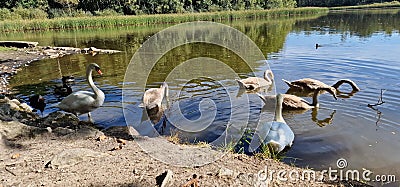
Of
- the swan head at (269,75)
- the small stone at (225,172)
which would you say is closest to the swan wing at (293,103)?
the swan head at (269,75)

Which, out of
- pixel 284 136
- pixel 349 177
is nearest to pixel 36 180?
pixel 284 136

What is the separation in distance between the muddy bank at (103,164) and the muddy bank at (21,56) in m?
7.66

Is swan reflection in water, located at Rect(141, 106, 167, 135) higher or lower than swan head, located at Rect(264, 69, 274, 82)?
lower

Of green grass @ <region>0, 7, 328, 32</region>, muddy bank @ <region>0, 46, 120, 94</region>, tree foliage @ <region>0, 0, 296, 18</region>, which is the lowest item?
muddy bank @ <region>0, 46, 120, 94</region>

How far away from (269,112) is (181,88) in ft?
11.9

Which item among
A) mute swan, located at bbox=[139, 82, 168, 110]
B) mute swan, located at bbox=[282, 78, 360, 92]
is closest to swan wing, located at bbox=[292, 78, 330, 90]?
mute swan, located at bbox=[282, 78, 360, 92]

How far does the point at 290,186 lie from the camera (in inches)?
159

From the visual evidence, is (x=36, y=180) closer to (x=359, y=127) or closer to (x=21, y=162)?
(x=21, y=162)

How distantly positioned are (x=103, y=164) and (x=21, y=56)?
61.0ft

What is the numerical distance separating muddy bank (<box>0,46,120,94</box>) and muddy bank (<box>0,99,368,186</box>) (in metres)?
7.66

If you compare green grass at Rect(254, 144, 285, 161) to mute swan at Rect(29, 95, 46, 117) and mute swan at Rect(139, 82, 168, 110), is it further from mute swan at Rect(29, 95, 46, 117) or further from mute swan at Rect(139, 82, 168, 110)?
mute swan at Rect(29, 95, 46, 117)

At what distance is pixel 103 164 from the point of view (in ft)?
14.1

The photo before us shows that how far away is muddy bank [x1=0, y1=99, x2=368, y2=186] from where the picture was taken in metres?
3.87

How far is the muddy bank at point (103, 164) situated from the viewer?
152 inches
